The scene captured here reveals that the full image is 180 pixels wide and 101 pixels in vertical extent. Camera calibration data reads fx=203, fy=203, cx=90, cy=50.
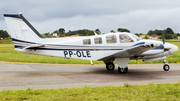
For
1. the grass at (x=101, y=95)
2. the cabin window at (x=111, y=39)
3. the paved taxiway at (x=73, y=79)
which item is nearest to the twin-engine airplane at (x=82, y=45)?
the cabin window at (x=111, y=39)

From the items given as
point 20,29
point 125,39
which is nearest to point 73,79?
point 125,39

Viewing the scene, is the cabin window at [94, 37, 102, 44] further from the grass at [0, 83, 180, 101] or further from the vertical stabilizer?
the grass at [0, 83, 180, 101]

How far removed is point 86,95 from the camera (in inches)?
285

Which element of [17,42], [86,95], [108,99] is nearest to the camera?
[108,99]

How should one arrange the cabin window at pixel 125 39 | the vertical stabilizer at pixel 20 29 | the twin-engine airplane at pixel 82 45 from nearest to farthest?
the vertical stabilizer at pixel 20 29 < the twin-engine airplane at pixel 82 45 < the cabin window at pixel 125 39

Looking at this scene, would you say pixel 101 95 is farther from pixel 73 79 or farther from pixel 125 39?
pixel 125 39

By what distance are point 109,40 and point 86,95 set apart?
7.15 meters

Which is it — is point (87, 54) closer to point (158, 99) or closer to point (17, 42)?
point (17, 42)

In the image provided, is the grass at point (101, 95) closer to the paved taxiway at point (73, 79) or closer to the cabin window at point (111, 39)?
the paved taxiway at point (73, 79)

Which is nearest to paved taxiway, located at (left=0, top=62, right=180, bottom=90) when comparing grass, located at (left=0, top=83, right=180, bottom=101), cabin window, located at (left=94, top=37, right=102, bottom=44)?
grass, located at (left=0, top=83, right=180, bottom=101)

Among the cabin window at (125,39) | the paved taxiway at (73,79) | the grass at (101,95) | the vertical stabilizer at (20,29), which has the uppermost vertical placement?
the vertical stabilizer at (20,29)

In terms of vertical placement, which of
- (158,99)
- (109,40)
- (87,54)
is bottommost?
(158,99)

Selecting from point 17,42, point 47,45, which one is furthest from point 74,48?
point 17,42

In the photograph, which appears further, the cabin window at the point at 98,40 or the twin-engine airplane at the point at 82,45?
the cabin window at the point at 98,40
